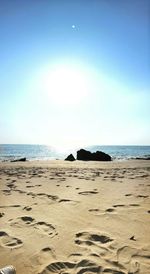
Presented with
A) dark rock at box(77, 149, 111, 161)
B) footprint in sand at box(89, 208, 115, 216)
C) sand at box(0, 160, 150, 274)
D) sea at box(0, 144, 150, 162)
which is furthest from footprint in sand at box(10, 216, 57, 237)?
sea at box(0, 144, 150, 162)

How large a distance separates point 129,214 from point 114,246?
4.86 ft

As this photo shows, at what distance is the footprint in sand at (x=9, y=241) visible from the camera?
131 inches

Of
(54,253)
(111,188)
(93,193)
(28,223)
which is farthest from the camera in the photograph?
(111,188)

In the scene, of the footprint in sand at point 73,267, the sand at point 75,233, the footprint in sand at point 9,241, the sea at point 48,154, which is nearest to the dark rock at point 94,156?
the sea at point 48,154

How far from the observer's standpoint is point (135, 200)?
5719 millimetres

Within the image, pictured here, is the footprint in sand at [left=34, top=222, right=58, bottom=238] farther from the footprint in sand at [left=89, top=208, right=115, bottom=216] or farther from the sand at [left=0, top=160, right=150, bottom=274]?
the footprint in sand at [left=89, top=208, right=115, bottom=216]

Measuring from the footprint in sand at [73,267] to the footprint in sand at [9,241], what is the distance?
0.72 m

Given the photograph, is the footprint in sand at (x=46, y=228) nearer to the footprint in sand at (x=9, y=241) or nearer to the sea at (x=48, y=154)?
the footprint in sand at (x=9, y=241)

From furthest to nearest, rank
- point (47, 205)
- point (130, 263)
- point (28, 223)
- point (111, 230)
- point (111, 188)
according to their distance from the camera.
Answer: point (111, 188) < point (47, 205) < point (28, 223) < point (111, 230) < point (130, 263)

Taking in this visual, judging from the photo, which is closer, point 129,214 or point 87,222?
point 87,222

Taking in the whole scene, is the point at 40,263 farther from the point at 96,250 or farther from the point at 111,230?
the point at 111,230

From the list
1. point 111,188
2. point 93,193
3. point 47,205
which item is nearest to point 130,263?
point 47,205

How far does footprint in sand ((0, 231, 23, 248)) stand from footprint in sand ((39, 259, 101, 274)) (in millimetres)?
724

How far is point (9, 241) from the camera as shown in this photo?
136 inches
